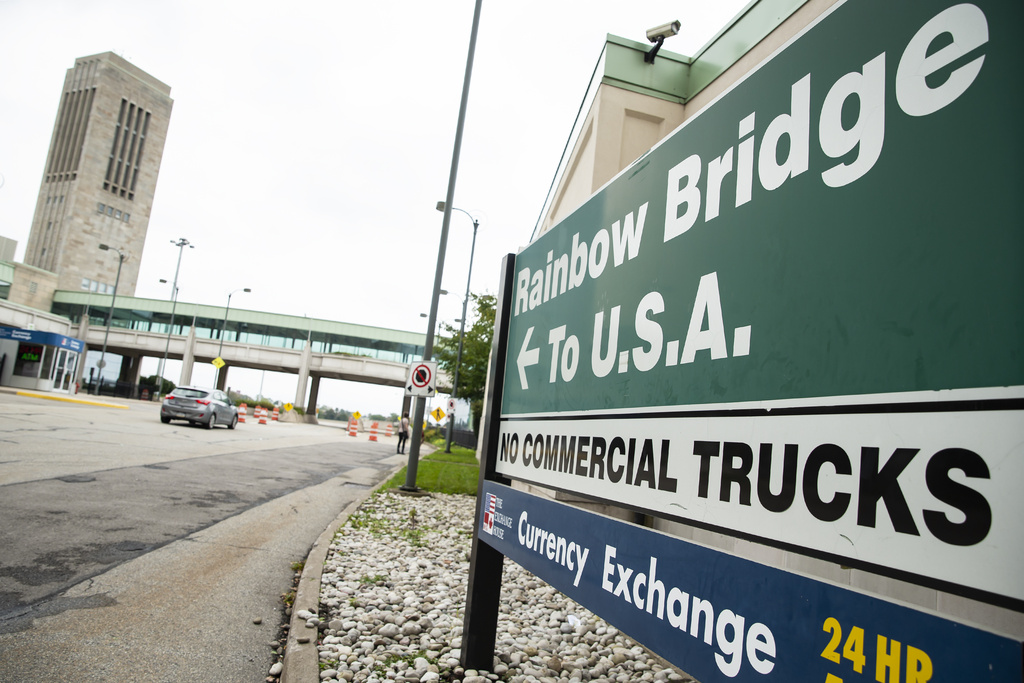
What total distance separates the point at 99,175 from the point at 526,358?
9280cm

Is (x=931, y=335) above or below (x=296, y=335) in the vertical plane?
below

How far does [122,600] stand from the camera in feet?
13.4

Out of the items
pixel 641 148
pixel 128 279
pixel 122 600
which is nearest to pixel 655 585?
pixel 122 600

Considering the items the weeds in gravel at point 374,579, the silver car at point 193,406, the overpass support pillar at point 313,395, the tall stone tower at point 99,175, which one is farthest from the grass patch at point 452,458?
the tall stone tower at point 99,175

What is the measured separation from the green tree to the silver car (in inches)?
423

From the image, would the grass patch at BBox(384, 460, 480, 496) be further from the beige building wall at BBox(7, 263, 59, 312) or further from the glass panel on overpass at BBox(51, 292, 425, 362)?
the beige building wall at BBox(7, 263, 59, 312)

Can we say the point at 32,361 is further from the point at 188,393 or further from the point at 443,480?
the point at 443,480

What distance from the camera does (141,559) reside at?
Answer: 5051 mm

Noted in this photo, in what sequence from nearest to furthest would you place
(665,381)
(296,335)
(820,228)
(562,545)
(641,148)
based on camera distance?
(820,228) < (665,381) < (562,545) < (641,148) < (296,335)

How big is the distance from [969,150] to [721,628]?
3.82ft

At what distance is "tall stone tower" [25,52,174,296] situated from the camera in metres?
74.0

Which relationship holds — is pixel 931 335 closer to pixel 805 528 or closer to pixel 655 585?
pixel 805 528

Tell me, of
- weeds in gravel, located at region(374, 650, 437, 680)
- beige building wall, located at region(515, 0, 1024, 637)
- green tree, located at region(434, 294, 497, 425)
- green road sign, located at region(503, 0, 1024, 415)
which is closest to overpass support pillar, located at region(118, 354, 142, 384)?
green tree, located at region(434, 294, 497, 425)

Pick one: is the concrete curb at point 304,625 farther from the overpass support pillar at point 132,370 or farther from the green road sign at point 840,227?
the overpass support pillar at point 132,370
